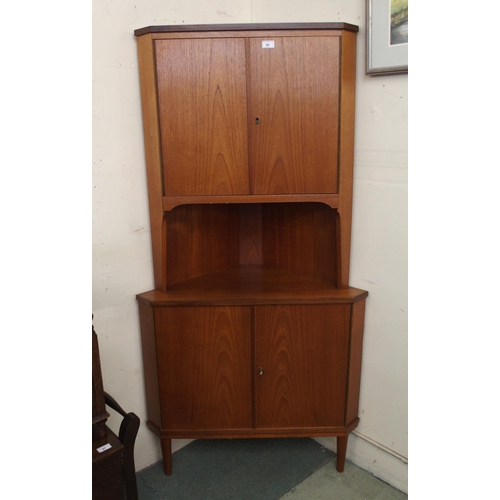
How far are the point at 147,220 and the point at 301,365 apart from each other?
859mm

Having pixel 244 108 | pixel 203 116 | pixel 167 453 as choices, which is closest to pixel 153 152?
pixel 203 116

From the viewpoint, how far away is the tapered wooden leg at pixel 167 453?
2119mm

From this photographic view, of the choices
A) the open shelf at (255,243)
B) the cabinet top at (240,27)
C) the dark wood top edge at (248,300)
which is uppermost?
the cabinet top at (240,27)

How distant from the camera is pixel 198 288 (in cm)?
215

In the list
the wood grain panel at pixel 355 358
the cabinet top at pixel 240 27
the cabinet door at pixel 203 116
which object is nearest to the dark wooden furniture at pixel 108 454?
the cabinet door at pixel 203 116

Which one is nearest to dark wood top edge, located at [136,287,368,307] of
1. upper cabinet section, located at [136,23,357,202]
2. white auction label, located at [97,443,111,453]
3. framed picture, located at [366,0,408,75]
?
upper cabinet section, located at [136,23,357,202]

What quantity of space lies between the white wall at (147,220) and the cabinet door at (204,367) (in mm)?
168

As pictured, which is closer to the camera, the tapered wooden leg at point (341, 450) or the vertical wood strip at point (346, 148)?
the vertical wood strip at point (346, 148)

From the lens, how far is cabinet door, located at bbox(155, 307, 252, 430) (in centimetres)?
200

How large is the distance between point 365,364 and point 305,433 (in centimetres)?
38

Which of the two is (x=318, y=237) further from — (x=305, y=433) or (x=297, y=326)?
(x=305, y=433)

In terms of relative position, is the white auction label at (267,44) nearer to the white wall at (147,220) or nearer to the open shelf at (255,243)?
the white wall at (147,220)
